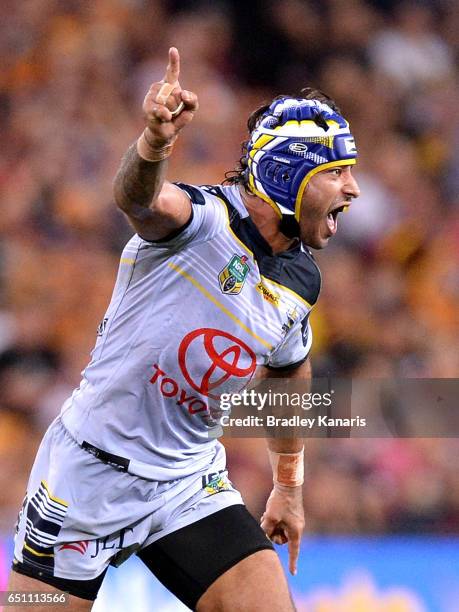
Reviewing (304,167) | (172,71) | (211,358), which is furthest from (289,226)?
(172,71)

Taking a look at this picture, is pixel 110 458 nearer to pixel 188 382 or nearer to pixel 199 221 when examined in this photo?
pixel 188 382

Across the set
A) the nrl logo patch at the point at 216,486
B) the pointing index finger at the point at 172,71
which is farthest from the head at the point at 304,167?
the nrl logo patch at the point at 216,486

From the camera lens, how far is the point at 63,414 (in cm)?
362

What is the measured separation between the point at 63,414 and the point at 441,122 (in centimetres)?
542

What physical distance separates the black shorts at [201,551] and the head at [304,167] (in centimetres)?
101

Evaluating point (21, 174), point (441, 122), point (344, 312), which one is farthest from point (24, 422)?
point (441, 122)

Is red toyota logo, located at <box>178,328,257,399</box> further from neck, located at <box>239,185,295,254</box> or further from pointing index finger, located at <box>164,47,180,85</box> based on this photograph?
pointing index finger, located at <box>164,47,180,85</box>

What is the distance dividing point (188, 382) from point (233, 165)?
4.34m

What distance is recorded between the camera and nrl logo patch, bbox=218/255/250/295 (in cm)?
341

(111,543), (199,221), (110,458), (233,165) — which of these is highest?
(233,165)

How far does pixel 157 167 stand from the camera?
2.97m

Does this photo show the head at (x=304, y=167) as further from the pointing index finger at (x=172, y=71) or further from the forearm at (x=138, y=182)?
the pointing index finger at (x=172, y=71)

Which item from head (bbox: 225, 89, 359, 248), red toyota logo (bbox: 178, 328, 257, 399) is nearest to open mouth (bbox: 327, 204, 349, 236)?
head (bbox: 225, 89, 359, 248)

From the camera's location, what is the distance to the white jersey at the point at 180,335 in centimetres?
338
